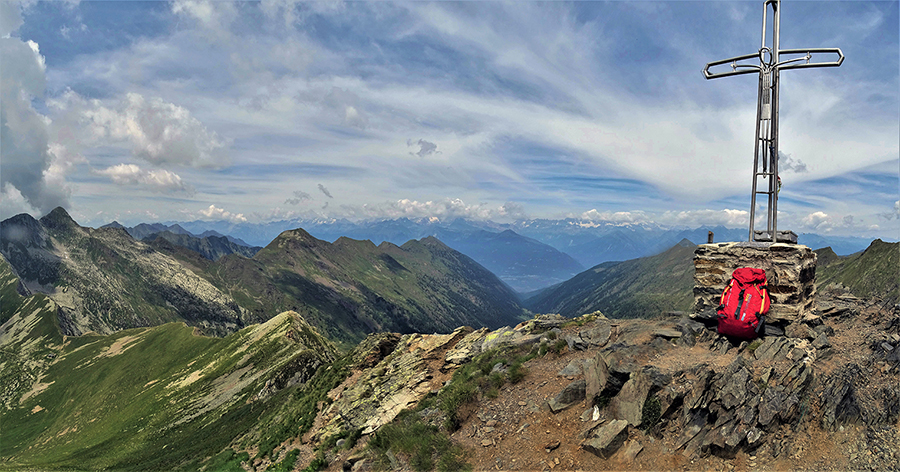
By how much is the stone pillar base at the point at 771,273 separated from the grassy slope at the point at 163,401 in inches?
1152

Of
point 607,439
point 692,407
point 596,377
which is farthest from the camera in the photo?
point 596,377

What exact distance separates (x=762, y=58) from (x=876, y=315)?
52.2 ft

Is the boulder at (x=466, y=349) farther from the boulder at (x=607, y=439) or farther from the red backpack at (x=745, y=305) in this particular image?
the red backpack at (x=745, y=305)

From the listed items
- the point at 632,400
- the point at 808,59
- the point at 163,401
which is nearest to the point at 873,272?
the point at 808,59

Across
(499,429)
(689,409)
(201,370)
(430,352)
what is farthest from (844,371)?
(201,370)

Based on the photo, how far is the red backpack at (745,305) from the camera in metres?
15.3

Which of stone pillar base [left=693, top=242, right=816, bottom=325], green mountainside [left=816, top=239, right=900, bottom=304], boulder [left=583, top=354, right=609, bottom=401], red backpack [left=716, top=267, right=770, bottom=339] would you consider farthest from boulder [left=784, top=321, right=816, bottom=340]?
green mountainside [left=816, top=239, right=900, bottom=304]

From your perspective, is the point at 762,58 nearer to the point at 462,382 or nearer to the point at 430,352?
the point at 462,382

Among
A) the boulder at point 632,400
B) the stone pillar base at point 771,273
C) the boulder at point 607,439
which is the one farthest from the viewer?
the stone pillar base at point 771,273

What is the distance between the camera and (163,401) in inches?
3059

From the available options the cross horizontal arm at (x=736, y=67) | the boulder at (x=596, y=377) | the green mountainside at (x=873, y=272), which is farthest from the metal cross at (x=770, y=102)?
the green mountainside at (x=873, y=272)

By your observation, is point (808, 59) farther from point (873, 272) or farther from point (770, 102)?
point (873, 272)

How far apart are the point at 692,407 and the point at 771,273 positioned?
400 inches

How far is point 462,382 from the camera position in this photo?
1894 centimetres
